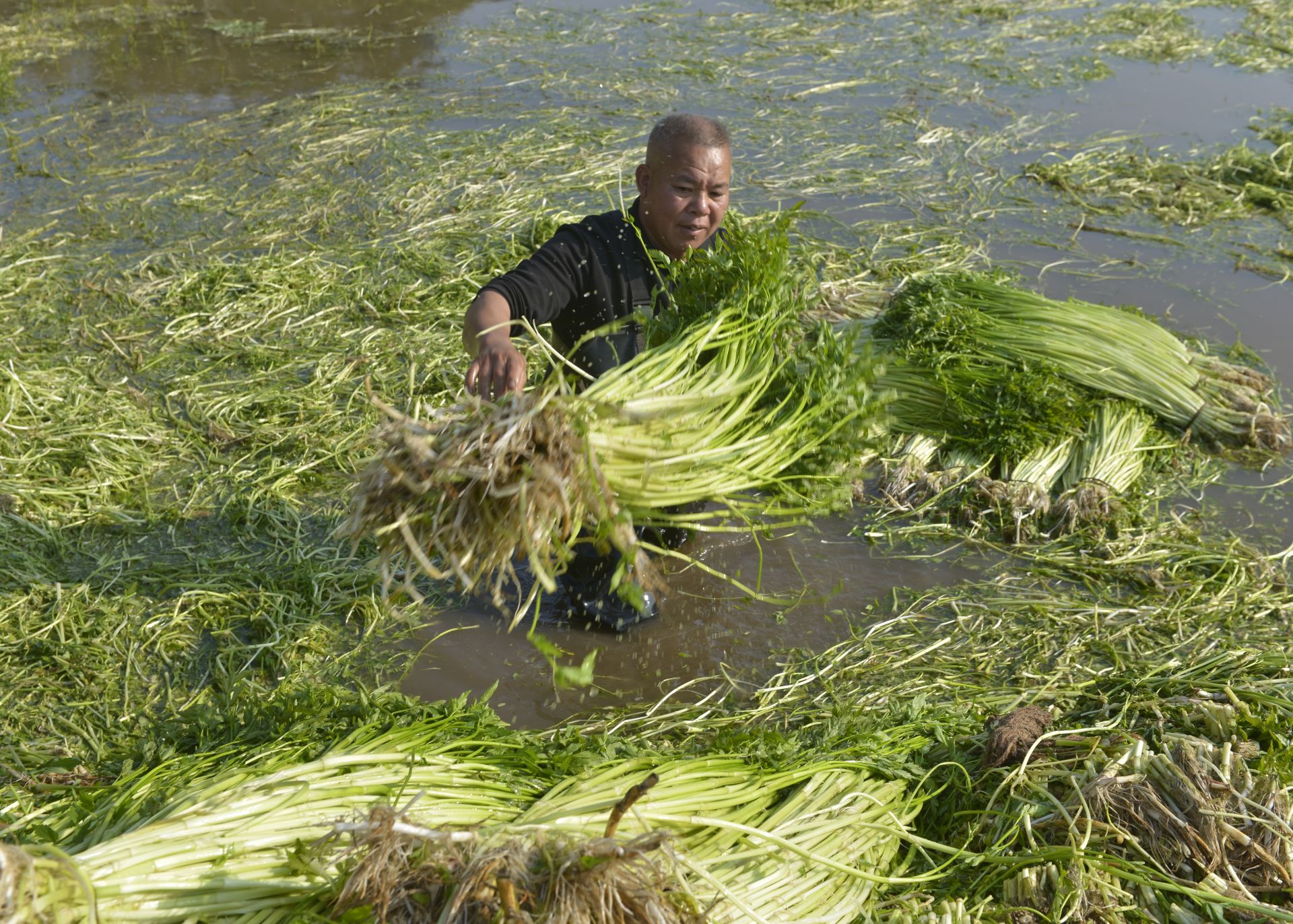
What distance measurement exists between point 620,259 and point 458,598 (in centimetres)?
162

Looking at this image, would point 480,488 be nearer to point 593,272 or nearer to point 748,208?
point 593,272

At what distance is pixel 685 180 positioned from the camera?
4355 mm

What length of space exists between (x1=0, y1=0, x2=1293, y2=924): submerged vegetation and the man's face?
394mm

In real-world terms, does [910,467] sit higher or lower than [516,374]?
lower

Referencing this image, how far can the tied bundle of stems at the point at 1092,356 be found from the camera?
5.53 metres

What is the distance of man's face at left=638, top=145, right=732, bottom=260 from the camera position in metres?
4.34

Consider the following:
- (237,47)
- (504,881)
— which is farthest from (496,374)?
(237,47)

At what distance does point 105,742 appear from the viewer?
12.5 ft

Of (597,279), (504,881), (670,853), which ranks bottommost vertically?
(670,853)

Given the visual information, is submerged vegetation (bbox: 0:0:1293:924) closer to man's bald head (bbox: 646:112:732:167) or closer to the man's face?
the man's face

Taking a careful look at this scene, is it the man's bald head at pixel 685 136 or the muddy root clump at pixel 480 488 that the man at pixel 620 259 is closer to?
the man's bald head at pixel 685 136

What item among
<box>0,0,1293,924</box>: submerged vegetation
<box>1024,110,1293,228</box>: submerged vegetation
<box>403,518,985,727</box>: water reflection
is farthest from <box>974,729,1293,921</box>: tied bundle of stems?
<box>1024,110,1293,228</box>: submerged vegetation

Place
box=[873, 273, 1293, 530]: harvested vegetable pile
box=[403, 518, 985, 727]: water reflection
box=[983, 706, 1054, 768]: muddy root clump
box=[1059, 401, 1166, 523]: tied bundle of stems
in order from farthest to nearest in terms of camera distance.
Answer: box=[873, 273, 1293, 530]: harvested vegetable pile → box=[1059, 401, 1166, 523]: tied bundle of stems → box=[403, 518, 985, 727]: water reflection → box=[983, 706, 1054, 768]: muddy root clump

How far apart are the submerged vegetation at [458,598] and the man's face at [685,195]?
39 cm
